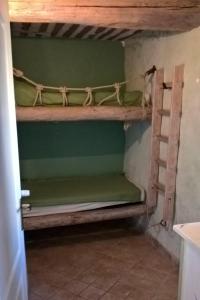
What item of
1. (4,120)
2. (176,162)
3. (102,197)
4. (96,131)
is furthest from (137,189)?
(4,120)

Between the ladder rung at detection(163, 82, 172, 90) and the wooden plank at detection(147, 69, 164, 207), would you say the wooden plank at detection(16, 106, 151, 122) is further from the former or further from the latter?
the ladder rung at detection(163, 82, 172, 90)

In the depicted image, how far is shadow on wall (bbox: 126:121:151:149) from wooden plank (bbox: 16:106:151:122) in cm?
36

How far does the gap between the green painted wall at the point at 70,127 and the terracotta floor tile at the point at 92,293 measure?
1645 mm

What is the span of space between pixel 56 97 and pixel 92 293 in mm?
1765

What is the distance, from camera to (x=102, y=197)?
317cm

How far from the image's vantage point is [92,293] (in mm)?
2494

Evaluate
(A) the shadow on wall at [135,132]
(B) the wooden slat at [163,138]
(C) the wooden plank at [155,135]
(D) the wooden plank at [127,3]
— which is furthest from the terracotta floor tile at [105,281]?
(D) the wooden plank at [127,3]

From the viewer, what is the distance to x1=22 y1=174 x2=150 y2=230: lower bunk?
2.99 meters

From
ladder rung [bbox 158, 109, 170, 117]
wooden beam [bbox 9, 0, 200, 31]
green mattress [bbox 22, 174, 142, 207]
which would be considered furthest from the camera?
green mattress [bbox 22, 174, 142, 207]

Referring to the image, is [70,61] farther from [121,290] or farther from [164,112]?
[121,290]

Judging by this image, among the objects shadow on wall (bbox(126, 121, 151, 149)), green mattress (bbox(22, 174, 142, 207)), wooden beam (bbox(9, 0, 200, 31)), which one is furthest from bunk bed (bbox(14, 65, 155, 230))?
wooden beam (bbox(9, 0, 200, 31))

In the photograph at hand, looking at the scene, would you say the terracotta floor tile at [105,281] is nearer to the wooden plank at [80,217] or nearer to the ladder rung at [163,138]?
the wooden plank at [80,217]

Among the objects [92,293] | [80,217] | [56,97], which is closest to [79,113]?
[56,97]

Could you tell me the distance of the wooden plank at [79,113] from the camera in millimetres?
2775
